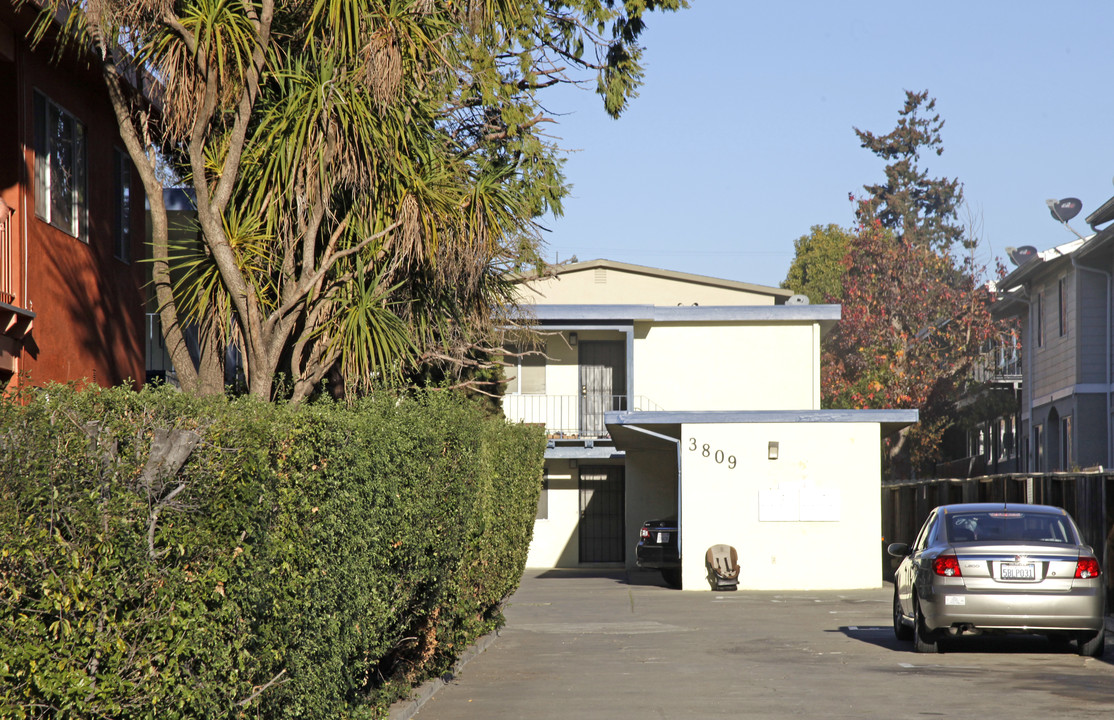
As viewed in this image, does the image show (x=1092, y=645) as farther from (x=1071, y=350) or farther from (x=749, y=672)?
(x=1071, y=350)

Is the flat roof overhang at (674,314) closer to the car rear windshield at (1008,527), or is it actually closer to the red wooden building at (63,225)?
the red wooden building at (63,225)

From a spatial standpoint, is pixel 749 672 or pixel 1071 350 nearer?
pixel 749 672

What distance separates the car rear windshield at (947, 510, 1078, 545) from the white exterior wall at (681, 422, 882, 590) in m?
11.3

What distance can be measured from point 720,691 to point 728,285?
24.6m

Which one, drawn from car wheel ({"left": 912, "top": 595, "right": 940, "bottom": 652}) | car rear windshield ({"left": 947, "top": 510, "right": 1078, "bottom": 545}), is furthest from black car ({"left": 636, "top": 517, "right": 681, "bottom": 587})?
car rear windshield ({"left": 947, "top": 510, "right": 1078, "bottom": 545})

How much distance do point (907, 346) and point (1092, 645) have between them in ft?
106

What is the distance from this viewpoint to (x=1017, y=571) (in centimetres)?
1316

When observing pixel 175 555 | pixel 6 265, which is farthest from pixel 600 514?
pixel 175 555

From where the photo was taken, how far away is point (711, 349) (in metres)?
32.0

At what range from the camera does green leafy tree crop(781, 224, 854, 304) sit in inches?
2537

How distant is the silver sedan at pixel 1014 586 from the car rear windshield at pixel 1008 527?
13 mm

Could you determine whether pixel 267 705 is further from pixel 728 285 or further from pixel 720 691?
pixel 728 285

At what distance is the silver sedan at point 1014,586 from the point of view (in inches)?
513

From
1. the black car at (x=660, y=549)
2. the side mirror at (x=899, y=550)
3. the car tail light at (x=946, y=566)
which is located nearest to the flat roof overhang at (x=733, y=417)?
the black car at (x=660, y=549)
